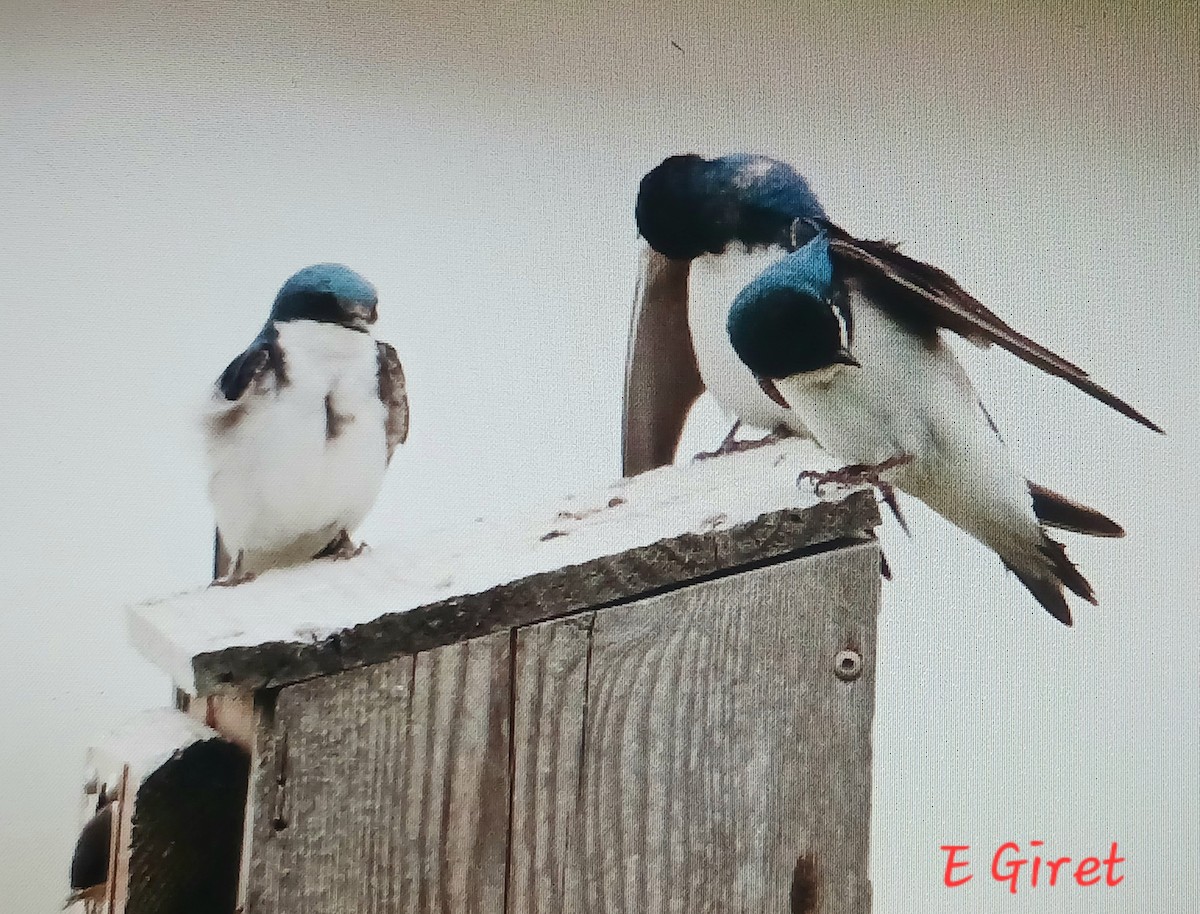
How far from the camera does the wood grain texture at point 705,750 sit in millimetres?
456

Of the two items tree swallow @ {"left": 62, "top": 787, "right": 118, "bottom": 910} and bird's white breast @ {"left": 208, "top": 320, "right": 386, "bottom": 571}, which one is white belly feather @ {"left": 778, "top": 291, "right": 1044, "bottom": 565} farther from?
tree swallow @ {"left": 62, "top": 787, "right": 118, "bottom": 910}

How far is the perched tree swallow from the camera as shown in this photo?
72 centimetres

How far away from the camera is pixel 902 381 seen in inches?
30.4

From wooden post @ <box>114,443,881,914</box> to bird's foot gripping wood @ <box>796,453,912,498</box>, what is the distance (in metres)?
0.03

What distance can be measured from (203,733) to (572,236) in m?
0.45

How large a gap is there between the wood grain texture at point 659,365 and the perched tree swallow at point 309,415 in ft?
0.56

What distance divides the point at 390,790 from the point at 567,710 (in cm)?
8

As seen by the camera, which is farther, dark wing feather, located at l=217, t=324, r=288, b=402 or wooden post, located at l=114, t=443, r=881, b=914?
dark wing feather, located at l=217, t=324, r=288, b=402

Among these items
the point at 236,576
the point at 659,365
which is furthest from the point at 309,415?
the point at 659,365

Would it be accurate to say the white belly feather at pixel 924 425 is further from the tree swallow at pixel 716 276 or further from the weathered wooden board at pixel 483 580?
the weathered wooden board at pixel 483 580

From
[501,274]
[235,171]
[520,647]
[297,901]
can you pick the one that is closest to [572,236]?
[501,274]
